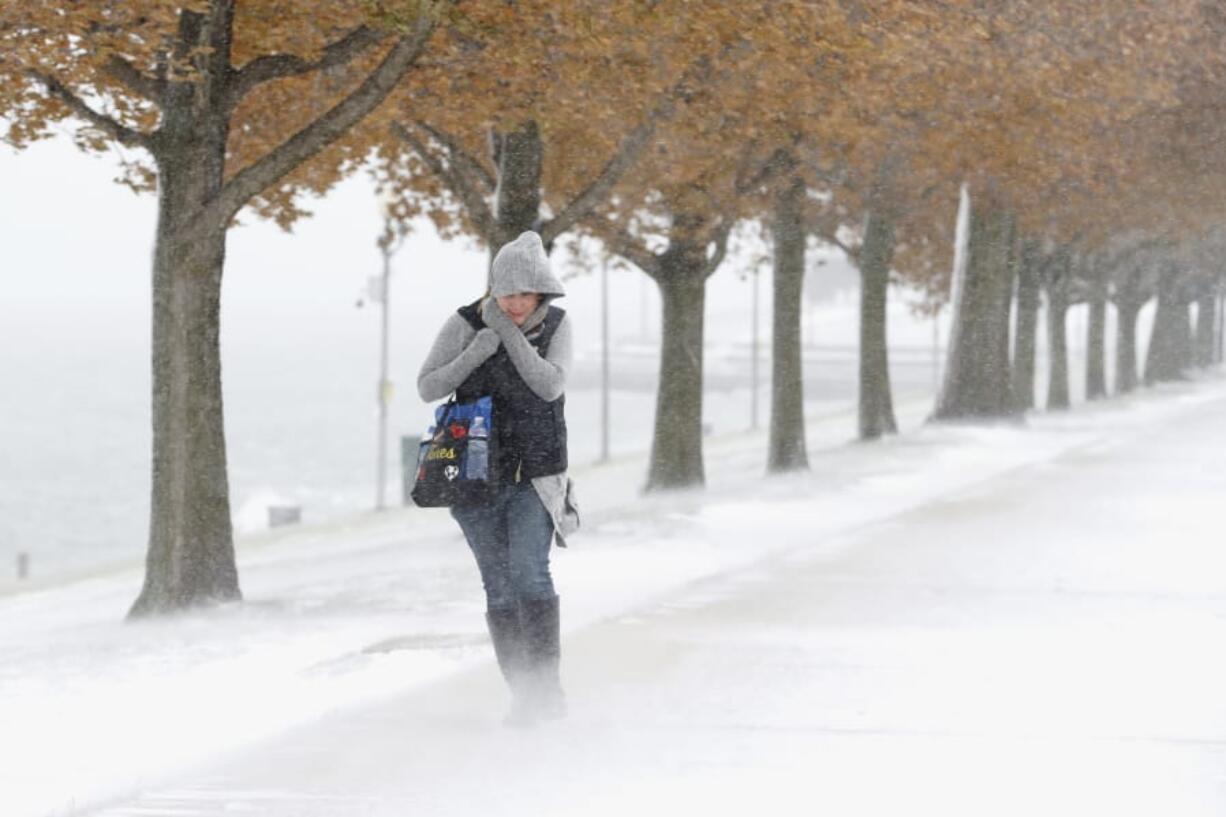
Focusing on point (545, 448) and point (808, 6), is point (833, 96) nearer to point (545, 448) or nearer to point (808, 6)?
point (808, 6)

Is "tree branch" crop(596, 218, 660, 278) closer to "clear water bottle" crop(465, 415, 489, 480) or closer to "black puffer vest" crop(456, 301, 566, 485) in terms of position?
"black puffer vest" crop(456, 301, 566, 485)

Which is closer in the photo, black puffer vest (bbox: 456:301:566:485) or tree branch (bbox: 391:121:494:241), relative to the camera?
black puffer vest (bbox: 456:301:566:485)

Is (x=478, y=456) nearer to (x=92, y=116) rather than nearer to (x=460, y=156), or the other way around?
(x=92, y=116)

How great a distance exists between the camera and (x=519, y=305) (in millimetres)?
9195

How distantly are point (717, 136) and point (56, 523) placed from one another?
3510 inches

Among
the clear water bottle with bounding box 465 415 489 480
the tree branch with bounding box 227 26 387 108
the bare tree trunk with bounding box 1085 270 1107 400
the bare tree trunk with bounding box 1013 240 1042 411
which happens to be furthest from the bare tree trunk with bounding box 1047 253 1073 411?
the clear water bottle with bounding box 465 415 489 480

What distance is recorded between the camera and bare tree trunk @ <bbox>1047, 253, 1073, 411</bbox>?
179 feet

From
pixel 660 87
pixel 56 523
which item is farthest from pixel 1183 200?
pixel 56 523

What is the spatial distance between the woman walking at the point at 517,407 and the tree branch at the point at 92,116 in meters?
7.06

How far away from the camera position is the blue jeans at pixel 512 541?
9.22 metres

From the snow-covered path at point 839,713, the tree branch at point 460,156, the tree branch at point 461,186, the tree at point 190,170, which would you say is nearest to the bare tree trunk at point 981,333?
the tree branch at point 460,156

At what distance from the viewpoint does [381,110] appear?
19.6 metres

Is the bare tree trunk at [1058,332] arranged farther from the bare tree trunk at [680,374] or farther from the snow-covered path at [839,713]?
the snow-covered path at [839,713]

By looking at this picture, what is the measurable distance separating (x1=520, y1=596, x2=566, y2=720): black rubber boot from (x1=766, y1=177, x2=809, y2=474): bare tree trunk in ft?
71.8
